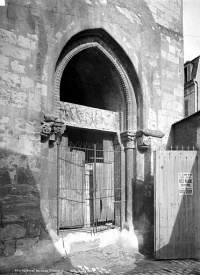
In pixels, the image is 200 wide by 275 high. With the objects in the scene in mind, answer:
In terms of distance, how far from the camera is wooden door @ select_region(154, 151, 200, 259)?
607 cm

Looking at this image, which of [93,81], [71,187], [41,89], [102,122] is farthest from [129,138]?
[41,89]

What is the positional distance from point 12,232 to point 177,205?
10.8 feet

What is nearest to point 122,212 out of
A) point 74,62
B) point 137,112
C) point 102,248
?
point 102,248

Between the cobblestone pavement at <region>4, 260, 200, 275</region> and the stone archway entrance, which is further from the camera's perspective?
the stone archway entrance

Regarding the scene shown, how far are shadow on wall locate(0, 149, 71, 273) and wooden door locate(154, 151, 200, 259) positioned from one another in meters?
2.26

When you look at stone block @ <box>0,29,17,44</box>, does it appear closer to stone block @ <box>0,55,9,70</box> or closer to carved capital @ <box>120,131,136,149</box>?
stone block @ <box>0,55,9,70</box>

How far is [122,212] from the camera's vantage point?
265 inches

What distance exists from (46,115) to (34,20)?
173 cm

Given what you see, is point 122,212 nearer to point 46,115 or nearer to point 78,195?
point 78,195

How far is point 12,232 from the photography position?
4.82m

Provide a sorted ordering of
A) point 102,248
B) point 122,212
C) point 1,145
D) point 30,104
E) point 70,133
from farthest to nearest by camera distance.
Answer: point 70,133 < point 122,212 < point 102,248 < point 30,104 < point 1,145

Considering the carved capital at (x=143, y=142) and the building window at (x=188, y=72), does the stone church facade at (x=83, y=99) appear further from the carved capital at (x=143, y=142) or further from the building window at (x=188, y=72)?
the building window at (x=188, y=72)

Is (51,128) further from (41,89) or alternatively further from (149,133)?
(149,133)

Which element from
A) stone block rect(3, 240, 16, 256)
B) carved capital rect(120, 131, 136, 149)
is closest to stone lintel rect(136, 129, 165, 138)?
carved capital rect(120, 131, 136, 149)
